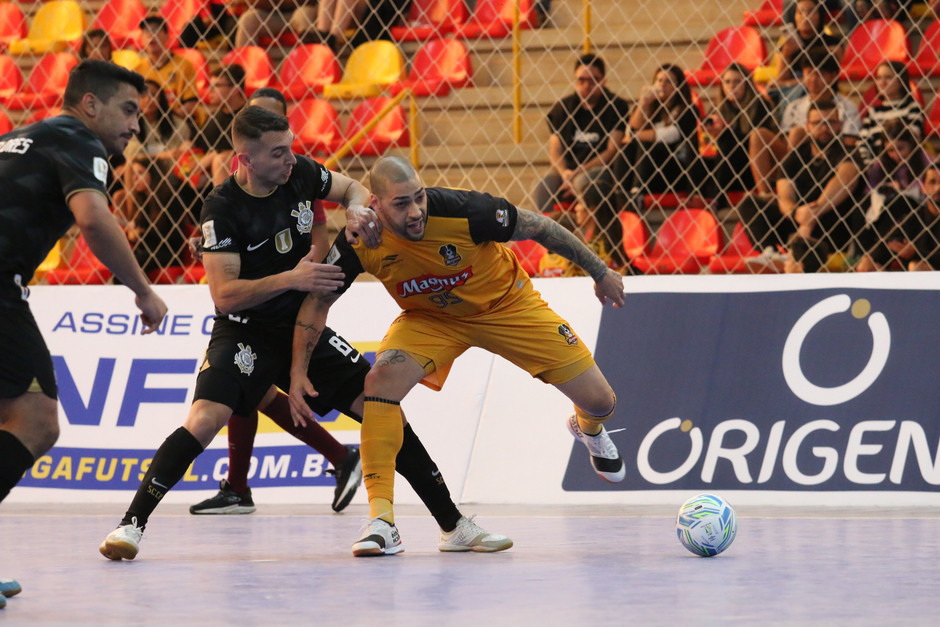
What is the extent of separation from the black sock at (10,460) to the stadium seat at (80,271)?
6077 millimetres

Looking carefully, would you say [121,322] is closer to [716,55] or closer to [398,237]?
[398,237]

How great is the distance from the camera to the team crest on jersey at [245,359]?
210 inches

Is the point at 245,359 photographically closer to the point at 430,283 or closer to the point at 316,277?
the point at 316,277

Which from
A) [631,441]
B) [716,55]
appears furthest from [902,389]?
[716,55]

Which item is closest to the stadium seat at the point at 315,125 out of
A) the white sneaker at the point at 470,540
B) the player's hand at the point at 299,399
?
the player's hand at the point at 299,399

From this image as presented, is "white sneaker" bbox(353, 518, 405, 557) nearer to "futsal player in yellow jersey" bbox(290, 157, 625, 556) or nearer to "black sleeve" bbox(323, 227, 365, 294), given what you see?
"futsal player in yellow jersey" bbox(290, 157, 625, 556)

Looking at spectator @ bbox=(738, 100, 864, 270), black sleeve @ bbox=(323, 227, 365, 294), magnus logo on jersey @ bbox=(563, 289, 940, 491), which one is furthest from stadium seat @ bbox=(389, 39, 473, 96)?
black sleeve @ bbox=(323, 227, 365, 294)

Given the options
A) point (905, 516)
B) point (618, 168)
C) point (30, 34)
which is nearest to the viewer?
point (905, 516)

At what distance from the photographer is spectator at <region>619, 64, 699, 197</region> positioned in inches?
357

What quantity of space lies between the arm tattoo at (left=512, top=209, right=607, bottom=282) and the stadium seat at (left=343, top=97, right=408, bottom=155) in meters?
5.76

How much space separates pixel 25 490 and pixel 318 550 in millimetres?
3390

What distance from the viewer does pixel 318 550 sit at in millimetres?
5266

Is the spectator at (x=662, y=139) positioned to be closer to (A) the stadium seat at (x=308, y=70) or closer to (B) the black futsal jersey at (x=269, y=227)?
(A) the stadium seat at (x=308, y=70)

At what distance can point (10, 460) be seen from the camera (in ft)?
12.8
